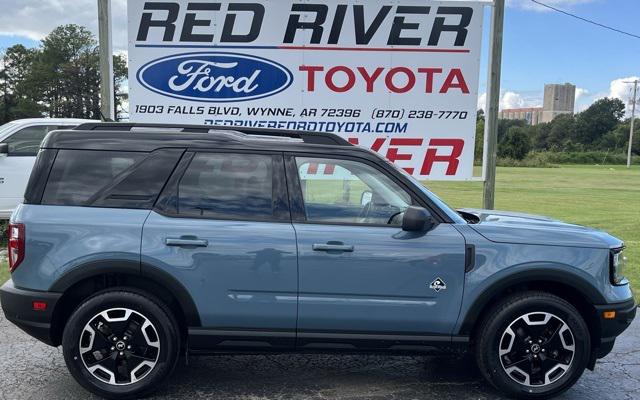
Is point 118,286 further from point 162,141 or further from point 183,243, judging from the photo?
point 162,141

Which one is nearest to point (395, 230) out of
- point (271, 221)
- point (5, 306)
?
point (271, 221)

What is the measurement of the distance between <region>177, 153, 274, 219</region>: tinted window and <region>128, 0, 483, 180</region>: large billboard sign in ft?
12.2

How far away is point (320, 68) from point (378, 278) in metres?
4.43

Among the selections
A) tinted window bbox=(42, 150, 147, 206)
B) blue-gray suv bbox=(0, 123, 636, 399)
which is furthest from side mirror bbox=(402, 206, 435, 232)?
tinted window bbox=(42, 150, 147, 206)

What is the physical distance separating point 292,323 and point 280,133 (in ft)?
4.80

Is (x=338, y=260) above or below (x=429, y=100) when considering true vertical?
below

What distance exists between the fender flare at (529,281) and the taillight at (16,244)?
2931 millimetres

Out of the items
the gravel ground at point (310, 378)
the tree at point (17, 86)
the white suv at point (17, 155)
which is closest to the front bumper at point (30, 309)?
→ the gravel ground at point (310, 378)

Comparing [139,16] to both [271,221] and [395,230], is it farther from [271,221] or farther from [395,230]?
[395,230]

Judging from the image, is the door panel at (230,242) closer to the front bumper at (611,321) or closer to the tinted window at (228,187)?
the tinted window at (228,187)

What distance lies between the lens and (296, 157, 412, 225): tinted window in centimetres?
369

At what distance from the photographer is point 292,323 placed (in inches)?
141

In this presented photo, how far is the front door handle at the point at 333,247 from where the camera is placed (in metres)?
3.49

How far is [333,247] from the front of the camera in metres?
3.50
